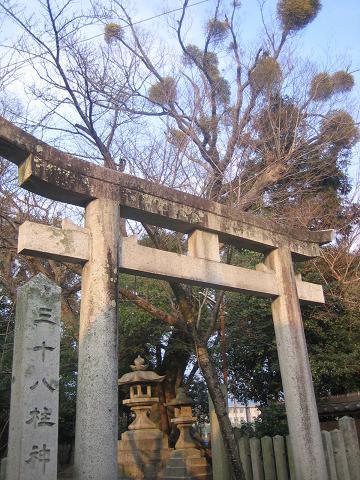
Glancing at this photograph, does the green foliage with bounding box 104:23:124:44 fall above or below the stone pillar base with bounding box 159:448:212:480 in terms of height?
above

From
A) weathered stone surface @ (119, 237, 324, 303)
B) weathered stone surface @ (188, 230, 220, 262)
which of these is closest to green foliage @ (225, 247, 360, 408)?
weathered stone surface @ (119, 237, 324, 303)

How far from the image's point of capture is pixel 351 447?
7727 mm

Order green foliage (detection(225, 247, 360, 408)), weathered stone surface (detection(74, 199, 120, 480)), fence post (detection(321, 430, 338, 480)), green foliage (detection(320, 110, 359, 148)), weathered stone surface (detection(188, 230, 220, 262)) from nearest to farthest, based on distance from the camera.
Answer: weathered stone surface (detection(74, 199, 120, 480))
weathered stone surface (detection(188, 230, 220, 262))
fence post (detection(321, 430, 338, 480))
green foliage (detection(320, 110, 359, 148))
green foliage (detection(225, 247, 360, 408))

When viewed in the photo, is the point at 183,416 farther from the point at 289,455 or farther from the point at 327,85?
the point at 327,85

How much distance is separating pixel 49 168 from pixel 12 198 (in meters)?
4.29

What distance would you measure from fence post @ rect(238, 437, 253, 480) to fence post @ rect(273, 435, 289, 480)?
65 cm

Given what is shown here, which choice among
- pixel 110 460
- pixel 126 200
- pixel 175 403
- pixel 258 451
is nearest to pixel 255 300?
pixel 175 403

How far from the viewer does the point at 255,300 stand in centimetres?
1282

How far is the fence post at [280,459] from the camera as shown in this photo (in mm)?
7777

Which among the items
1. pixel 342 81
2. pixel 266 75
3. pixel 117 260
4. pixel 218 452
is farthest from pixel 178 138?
pixel 218 452

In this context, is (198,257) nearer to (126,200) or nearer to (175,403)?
(126,200)

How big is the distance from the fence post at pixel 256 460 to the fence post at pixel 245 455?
13 cm

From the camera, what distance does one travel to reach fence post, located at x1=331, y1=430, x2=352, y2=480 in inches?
295

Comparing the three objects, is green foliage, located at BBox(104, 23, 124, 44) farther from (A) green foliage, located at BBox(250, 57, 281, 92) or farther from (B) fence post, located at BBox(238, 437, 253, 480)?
(B) fence post, located at BBox(238, 437, 253, 480)
